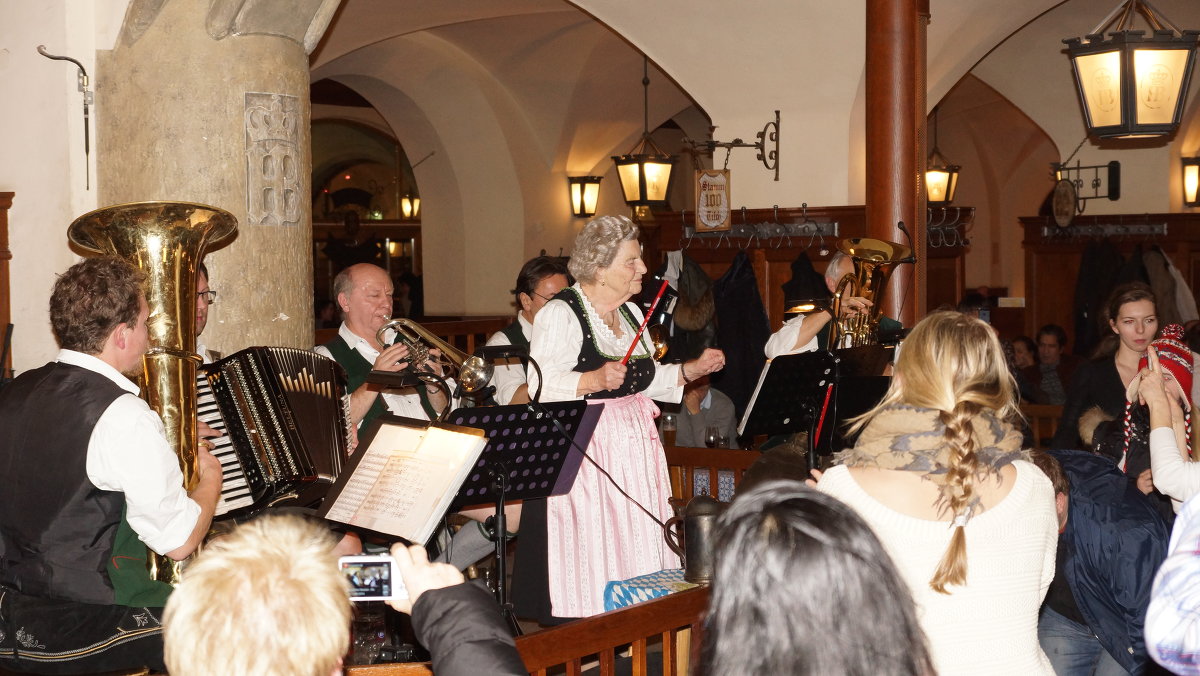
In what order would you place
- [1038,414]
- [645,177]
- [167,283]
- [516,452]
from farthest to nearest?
[645,177] < [1038,414] < [516,452] < [167,283]

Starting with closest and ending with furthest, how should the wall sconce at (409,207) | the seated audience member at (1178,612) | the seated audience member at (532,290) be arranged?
the seated audience member at (1178,612) → the seated audience member at (532,290) → the wall sconce at (409,207)

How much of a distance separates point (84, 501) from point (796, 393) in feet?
7.79

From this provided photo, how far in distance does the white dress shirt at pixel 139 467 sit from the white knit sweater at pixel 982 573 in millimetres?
1637

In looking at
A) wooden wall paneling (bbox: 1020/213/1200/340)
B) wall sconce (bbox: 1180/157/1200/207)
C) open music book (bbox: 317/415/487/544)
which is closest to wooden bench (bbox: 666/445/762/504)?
open music book (bbox: 317/415/487/544)

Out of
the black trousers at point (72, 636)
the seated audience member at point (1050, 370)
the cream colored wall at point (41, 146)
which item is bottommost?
the black trousers at point (72, 636)

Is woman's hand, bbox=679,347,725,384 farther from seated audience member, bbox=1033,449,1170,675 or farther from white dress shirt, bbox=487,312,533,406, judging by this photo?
seated audience member, bbox=1033,449,1170,675

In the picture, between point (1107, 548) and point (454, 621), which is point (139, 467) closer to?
point (454, 621)

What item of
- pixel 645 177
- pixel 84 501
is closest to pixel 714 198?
pixel 645 177

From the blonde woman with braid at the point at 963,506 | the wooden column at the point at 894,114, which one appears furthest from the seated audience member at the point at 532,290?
the blonde woman with braid at the point at 963,506

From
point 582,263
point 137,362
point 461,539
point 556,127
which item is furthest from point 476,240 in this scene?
point 137,362

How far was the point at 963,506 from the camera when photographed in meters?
2.34

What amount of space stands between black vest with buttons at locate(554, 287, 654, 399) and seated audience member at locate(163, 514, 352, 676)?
8.23ft

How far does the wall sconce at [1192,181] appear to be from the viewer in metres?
10.4

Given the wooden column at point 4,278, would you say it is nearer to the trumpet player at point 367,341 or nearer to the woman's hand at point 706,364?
the trumpet player at point 367,341
